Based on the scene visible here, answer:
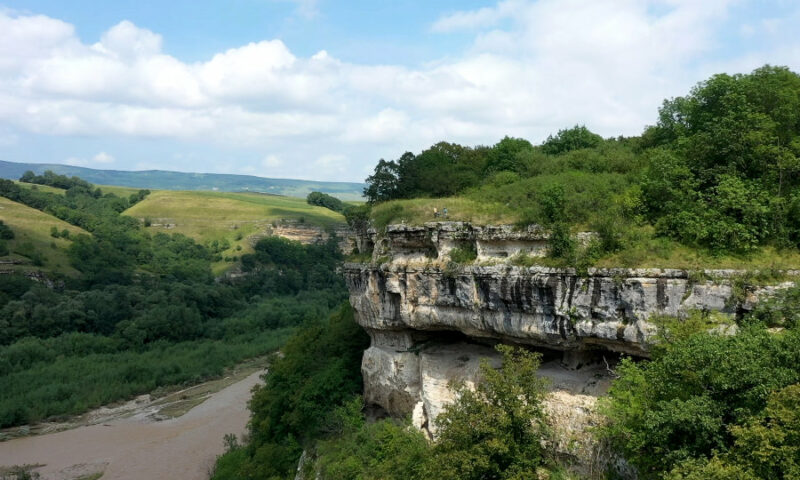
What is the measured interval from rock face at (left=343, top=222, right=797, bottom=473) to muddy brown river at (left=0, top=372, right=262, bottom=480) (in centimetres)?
1771

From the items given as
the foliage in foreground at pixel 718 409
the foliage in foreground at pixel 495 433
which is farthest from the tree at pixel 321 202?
the foliage in foreground at pixel 718 409

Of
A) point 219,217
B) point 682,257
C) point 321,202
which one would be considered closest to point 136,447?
point 682,257

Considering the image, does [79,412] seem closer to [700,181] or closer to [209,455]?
[209,455]

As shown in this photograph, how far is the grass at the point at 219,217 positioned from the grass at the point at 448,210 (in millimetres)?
69479

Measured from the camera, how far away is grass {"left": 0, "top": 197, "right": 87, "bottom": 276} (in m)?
65.2

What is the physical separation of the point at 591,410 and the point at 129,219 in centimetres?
10095

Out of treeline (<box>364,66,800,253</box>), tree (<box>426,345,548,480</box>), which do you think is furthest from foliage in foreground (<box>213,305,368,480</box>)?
treeline (<box>364,66,800,253</box>)

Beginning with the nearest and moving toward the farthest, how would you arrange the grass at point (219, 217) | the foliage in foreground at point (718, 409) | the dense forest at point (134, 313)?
the foliage in foreground at point (718, 409)
the dense forest at point (134, 313)
the grass at point (219, 217)

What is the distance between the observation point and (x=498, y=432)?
13.2 m

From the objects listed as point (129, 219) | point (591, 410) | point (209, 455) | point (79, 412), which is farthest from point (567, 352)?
point (129, 219)

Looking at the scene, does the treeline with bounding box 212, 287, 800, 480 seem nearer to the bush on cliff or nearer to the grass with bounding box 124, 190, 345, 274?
the bush on cliff

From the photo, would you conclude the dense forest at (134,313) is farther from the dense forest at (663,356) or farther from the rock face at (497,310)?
the dense forest at (663,356)

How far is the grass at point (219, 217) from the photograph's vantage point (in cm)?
9731

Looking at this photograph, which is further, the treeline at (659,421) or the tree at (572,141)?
the tree at (572,141)
